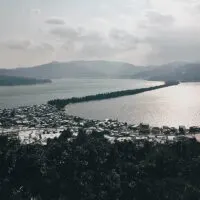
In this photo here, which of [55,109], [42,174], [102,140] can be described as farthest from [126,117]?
[42,174]

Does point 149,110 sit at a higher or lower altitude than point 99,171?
higher

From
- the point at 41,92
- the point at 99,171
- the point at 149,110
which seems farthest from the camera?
the point at 41,92

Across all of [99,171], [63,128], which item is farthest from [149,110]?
[99,171]

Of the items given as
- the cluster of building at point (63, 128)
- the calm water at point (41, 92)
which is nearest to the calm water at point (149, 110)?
the cluster of building at point (63, 128)

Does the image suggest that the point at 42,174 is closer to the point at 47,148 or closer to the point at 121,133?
the point at 47,148

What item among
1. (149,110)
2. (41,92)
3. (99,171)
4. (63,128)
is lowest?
(99,171)

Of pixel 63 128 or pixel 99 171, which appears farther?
pixel 63 128

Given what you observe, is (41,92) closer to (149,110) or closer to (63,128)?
(149,110)

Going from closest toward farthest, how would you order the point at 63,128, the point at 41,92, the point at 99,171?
the point at 99,171 → the point at 63,128 → the point at 41,92
